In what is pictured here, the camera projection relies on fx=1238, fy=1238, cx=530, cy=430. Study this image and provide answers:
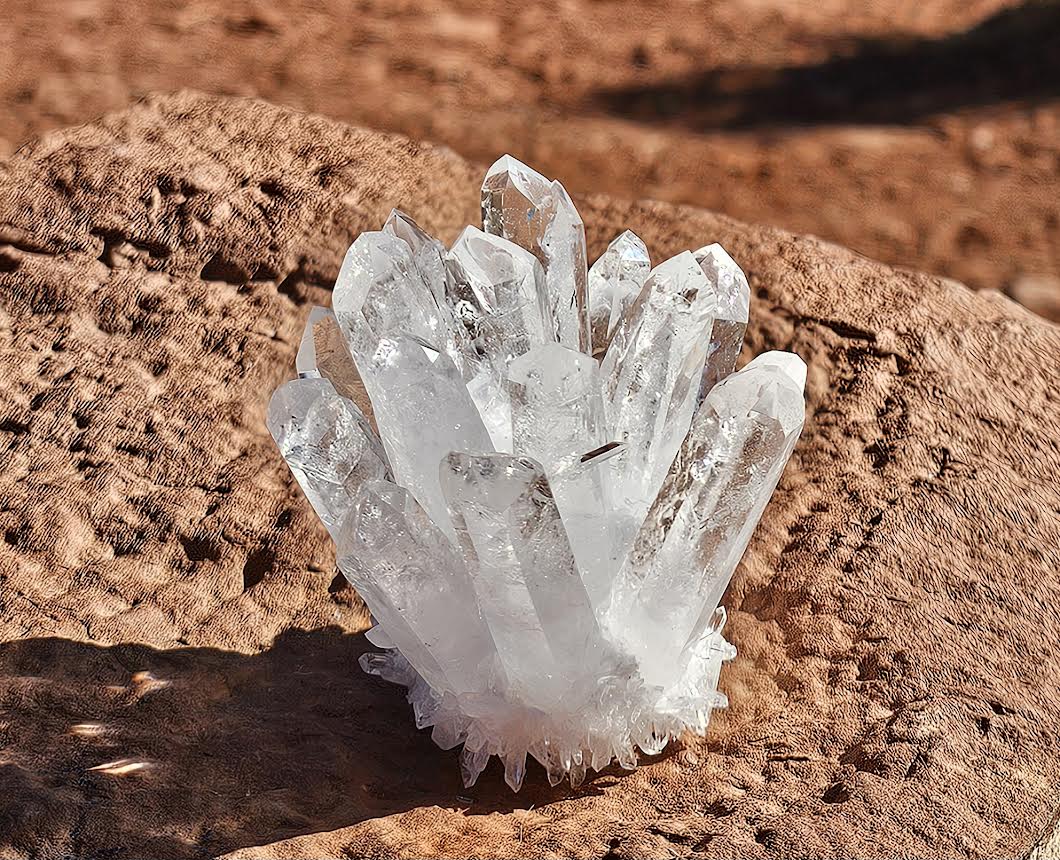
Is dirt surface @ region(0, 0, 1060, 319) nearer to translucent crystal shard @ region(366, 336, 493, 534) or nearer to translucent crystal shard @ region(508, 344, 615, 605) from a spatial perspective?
translucent crystal shard @ region(366, 336, 493, 534)

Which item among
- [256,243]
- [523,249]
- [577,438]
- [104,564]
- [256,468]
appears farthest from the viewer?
[256,243]

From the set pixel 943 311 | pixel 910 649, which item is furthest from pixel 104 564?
pixel 943 311

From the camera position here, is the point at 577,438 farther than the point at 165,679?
No

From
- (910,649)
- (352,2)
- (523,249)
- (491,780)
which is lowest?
(491,780)

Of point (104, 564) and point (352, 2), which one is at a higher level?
point (352, 2)

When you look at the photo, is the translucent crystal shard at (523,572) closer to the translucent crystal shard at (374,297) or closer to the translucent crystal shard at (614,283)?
the translucent crystal shard at (374,297)

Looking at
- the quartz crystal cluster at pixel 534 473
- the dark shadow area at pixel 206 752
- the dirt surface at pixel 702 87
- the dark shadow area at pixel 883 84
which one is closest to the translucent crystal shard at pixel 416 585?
the quartz crystal cluster at pixel 534 473

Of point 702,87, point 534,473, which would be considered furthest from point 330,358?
point 702,87

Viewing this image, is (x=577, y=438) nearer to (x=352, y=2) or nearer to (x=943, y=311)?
Result: (x=943, y=311)

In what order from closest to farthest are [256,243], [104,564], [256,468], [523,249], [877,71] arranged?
[523,249] → [104,564] → [256,468] → [256,243] → [877,71]
